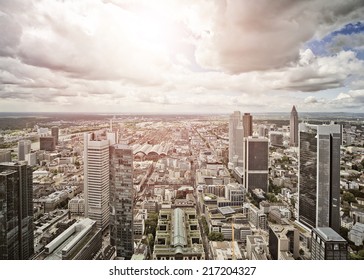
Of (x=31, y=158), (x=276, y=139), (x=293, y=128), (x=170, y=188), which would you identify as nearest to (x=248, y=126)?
(x=276, y=139)

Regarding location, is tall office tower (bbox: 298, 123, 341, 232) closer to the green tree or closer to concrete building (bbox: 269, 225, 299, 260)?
concrete building (bbox: 269, 225, 299, 260)

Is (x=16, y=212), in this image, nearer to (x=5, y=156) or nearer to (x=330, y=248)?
(x=5, y=156)

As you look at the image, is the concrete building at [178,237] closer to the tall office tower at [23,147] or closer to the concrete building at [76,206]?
the concrete building at [76,206]

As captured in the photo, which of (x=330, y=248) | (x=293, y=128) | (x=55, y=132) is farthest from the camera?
(x=293, y=128)

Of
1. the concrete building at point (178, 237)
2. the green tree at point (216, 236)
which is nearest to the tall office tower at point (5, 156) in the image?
the concrete building at point (178, 237)

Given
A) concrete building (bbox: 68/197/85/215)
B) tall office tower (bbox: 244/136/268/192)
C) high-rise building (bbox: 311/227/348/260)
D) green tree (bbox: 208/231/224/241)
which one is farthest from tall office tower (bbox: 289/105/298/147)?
concrete building (bbox: 68/197/85/215)
